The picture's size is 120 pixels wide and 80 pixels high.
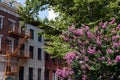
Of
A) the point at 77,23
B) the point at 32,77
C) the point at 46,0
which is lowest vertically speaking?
the point at 32,77

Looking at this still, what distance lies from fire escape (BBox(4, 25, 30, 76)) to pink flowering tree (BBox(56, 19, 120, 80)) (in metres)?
33.6

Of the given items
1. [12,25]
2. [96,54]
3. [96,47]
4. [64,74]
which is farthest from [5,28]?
[96,54]

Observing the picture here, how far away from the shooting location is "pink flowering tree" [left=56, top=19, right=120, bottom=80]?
1403 centimetres

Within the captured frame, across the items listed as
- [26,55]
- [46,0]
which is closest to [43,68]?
[26,55]

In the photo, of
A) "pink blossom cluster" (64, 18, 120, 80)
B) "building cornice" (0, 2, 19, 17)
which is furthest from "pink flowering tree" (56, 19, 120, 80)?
"building cornice" (0, 2, 19, 17)

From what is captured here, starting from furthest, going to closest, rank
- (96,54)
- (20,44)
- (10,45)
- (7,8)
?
(20,44), (7,8), (10,45), (96,54)

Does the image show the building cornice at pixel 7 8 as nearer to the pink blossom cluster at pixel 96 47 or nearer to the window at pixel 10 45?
the window at pixel 10 45

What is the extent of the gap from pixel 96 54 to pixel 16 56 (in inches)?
1427

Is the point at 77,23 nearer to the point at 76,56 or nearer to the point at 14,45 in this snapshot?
the point at 76,56

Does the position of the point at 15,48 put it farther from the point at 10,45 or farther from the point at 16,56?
the point at 16,56

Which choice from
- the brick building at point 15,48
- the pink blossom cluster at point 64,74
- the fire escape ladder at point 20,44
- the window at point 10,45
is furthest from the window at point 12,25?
the pink blossom cluster at point 64,74

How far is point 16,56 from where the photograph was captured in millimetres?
49688

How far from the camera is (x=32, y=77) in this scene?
5544 centimetres

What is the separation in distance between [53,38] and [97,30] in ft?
25.3
